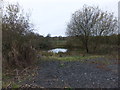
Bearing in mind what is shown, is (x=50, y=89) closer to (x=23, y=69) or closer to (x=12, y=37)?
(x=23, y=69)

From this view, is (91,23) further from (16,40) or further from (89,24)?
(16,40)

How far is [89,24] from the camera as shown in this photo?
1855 centimetres

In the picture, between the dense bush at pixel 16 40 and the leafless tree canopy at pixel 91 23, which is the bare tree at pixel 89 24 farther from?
the dense bush at pixel 16 40

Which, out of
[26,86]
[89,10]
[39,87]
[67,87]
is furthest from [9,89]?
[89,10]

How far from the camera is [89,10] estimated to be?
19.2 metres

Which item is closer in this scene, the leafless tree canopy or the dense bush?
the dense bush

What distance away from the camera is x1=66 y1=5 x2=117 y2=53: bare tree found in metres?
18.5

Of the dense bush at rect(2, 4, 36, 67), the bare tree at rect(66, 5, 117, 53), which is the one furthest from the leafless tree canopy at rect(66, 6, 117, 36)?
the dense bush at rect(2, 4, 36, 67)

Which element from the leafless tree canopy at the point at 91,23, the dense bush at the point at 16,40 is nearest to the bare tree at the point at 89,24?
the leafless tree canopy at the point at 91,23

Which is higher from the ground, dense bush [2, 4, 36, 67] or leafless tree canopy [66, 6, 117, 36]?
leafless tree canopy [66, 6, 117, 36]

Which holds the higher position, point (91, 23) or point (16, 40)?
point (91, 23)

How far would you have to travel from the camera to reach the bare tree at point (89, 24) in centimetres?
1848

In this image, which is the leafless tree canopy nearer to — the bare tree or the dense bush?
the bare tree

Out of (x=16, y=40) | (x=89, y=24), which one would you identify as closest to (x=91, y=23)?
(x=89, y=24)
